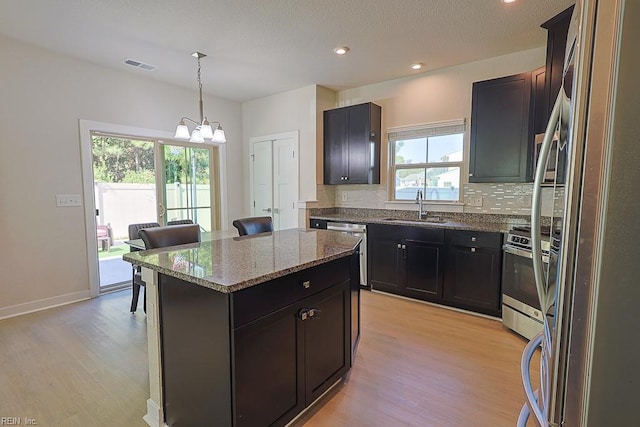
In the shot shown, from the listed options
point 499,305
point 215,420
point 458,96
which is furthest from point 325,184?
point 215,420

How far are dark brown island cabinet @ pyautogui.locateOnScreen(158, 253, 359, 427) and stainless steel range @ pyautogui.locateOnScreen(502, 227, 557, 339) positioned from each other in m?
1.79

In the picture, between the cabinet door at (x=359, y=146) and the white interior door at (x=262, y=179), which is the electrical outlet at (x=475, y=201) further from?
the white interior door at (x=262, y=179)

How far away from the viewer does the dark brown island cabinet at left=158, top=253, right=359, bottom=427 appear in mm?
1364

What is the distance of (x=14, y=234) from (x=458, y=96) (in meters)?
5.00

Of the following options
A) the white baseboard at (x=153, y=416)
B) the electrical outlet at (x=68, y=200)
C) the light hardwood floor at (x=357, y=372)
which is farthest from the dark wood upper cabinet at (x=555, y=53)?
the electrical outlet at (x=68, y=200)

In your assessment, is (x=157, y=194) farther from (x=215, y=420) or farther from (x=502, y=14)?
(x=502, y=14)

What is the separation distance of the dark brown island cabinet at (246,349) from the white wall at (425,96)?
9.21 ft

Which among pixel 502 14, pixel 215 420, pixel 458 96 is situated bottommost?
pixel 215 420

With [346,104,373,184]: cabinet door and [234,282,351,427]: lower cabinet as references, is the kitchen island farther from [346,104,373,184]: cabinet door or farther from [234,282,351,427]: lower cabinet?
[346,104,373,184]: cabinet door

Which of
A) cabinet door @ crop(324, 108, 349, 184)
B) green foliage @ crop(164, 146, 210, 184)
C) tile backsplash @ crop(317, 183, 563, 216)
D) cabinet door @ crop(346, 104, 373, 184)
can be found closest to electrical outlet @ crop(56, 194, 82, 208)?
green foliage @ crop(164, 146, 210, 184)

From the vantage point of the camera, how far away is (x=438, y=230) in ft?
11.1

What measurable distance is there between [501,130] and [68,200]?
15.3 ft

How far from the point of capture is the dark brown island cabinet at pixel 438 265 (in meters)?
3.09

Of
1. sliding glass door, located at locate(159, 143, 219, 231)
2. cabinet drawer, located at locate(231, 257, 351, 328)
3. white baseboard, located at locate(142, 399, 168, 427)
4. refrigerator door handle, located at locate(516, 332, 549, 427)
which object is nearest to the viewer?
refrigerator door handle, located at locate(516, 332, 549, 427)
